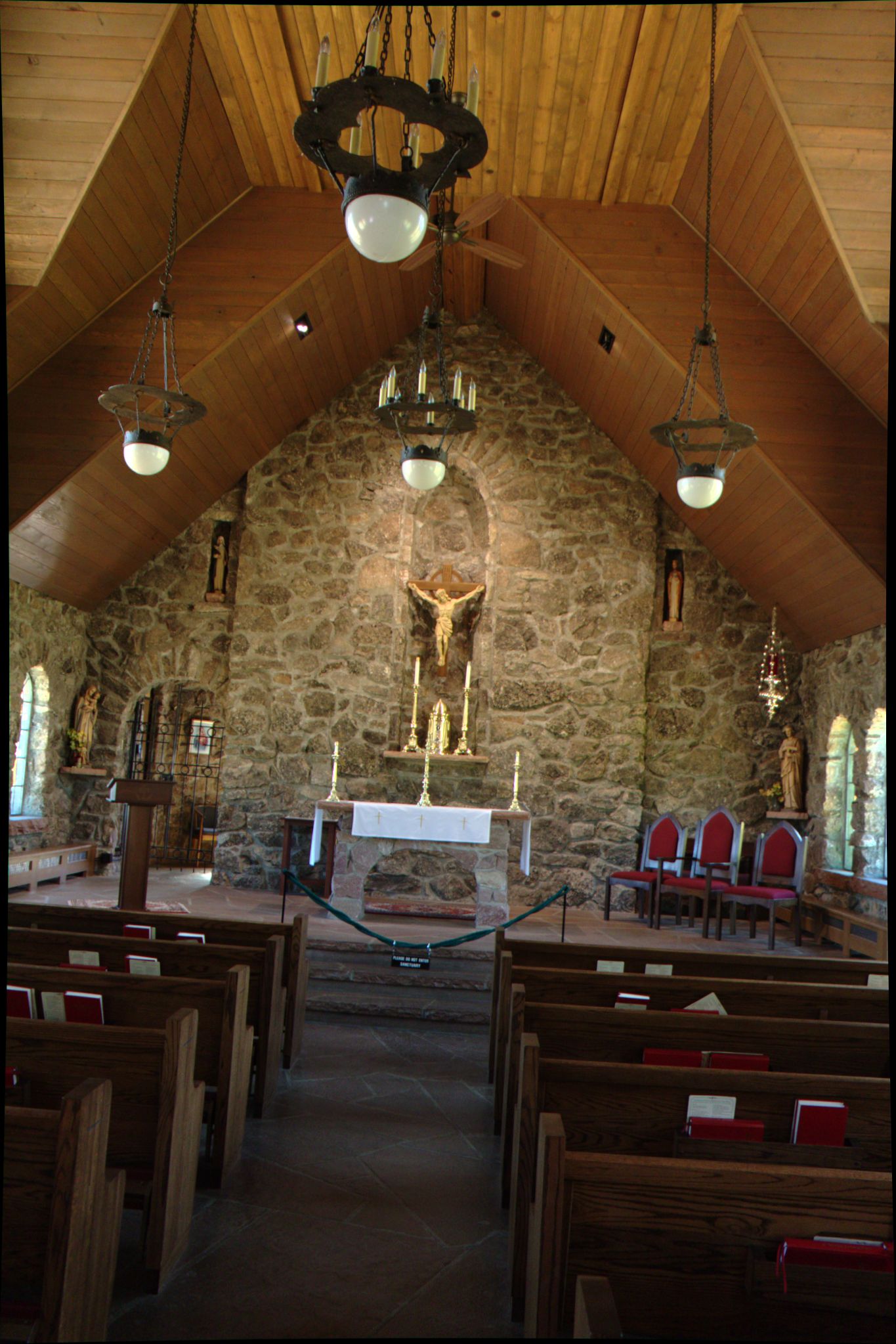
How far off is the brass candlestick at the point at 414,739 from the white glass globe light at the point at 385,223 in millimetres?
6437

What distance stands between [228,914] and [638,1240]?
6066 millimetres

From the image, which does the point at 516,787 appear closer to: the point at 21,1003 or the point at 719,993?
the point at 719,993

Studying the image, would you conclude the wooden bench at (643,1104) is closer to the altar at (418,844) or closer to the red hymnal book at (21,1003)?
the red hymnal book at (21,1003)

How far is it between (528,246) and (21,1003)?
276 inches

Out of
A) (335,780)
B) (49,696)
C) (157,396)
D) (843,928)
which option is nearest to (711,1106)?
(157,396)

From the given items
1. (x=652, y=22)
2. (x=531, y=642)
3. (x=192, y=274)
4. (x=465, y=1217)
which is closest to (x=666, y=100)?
(x=652, y=22)

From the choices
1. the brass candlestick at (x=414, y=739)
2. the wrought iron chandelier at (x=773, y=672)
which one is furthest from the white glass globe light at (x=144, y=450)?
the wrought iron chandelier at (x=773, y=672)

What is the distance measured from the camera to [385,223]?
2.95m

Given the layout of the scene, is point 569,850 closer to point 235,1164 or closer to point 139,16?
point 235,1164

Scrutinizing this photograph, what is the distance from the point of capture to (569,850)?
30.7ft

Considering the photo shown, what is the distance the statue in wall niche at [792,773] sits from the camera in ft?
29.5

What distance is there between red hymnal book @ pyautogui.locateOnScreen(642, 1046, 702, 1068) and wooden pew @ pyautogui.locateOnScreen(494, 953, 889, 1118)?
28.5 inches

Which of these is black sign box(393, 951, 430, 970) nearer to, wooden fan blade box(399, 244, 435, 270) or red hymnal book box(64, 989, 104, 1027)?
red hymnal book box(64, 989, 104, 1027)

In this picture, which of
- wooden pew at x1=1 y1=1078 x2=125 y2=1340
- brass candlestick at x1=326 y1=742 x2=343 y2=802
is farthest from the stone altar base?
wooden pew at x1=1 y1=1078 x2=125 y2=1340
